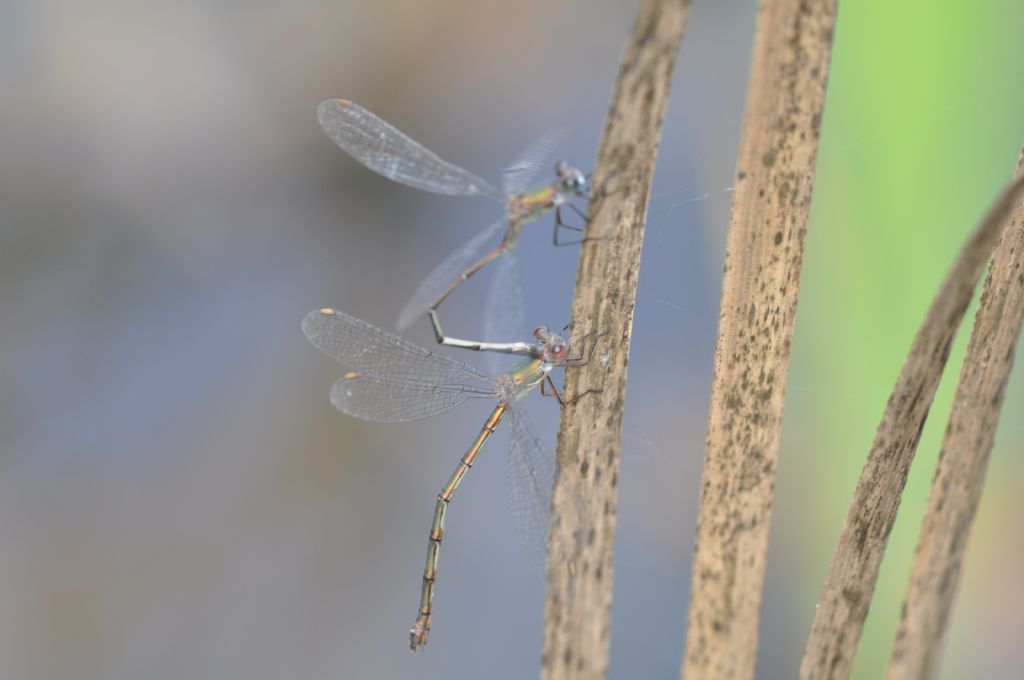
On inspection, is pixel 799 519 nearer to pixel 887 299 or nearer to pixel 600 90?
pixel 887 299

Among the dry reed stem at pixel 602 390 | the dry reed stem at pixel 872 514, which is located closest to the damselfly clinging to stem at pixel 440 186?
the dry reed stem at pixel 602 390

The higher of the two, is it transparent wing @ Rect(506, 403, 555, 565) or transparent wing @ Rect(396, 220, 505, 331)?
transparent wing @ Rect(396, 220, 505, 331)

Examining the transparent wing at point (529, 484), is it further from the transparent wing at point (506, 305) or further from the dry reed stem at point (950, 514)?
the dry reed stem at point (950, 514)

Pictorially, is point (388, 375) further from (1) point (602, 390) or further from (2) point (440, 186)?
(1) point (602, 390)

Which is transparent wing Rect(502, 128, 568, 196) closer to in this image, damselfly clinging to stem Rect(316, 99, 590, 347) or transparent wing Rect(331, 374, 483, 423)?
damselfly clinging to stem Rect(316, 99, 590, 347)

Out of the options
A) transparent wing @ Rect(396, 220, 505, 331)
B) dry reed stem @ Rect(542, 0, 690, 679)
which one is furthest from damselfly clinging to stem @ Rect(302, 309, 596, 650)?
dry reed stem @ Rect(542, 0, 690, 679)

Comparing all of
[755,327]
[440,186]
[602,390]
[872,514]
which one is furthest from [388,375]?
[872,514]

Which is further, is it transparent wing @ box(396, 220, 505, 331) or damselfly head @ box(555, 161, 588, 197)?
transparent wing @ box(396, 220, 505, 331)

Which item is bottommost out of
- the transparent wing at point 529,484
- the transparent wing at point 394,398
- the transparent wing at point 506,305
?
the transparent wing at point 529,484
